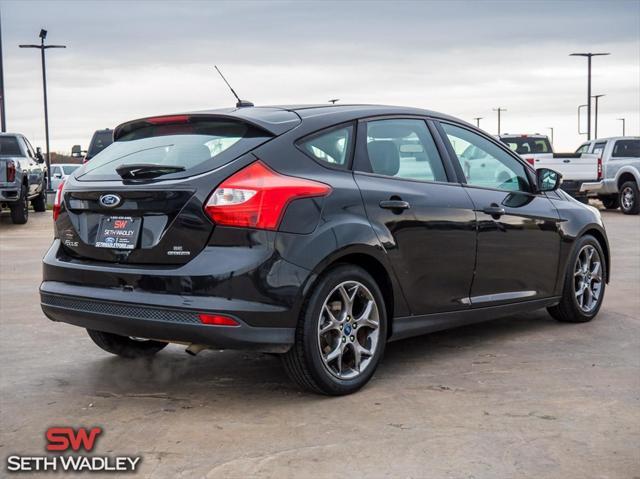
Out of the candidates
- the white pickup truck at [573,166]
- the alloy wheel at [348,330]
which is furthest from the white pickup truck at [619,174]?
the alloy wheel at [348,330]

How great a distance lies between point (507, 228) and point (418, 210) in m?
1.02

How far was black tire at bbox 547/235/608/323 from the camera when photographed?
7.11m

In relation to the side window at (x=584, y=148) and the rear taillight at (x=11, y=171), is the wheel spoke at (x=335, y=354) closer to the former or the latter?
the rear taillight at (x=11, y=171)

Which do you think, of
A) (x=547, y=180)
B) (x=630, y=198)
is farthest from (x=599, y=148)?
(x=547, y=180)

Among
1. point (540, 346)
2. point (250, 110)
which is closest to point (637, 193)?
point (540, 346)

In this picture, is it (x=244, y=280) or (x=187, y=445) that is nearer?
(x=187, y=445)

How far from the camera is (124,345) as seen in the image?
6074 mm

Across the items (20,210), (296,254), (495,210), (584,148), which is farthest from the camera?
(584,148)

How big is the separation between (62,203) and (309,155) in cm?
145

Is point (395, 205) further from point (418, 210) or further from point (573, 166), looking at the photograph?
point (573, 166)

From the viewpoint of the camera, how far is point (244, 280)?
4652mm

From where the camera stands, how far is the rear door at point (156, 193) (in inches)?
187

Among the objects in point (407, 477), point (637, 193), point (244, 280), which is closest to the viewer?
point (407, 477)

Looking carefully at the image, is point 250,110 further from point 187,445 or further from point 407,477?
point 407,477
